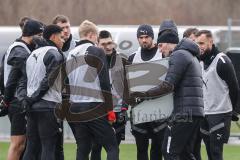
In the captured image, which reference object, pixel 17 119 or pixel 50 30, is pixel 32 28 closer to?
pixel 50 30

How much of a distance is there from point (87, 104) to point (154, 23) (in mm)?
26362

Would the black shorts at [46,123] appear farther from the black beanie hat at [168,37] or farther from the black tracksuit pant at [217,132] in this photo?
the black tracksuit pant at [217,132]

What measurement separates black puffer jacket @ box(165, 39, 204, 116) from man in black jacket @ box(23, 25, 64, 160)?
1564 millimetres

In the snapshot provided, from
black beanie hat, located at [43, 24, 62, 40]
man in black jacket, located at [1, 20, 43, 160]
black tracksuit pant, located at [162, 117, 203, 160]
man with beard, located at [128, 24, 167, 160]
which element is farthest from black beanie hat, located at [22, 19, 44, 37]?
black tracksuit pant, located at [162, 117, 203, 160]

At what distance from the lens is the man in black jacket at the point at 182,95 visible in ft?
32.7

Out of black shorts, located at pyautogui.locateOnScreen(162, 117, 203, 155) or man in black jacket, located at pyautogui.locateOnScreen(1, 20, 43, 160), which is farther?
man in black jacket, located at pyautogui.locateOnScreen(1, 20, 43, 160)

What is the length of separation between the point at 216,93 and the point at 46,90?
2258 millimetres

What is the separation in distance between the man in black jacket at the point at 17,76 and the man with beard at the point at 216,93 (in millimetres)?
2248

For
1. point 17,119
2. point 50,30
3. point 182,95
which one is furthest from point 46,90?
point 182,95

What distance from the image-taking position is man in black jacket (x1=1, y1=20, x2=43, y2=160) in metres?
11.2

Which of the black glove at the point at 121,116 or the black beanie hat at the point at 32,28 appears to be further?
the black glove at the point at 121,116

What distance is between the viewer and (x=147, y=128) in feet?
37.6

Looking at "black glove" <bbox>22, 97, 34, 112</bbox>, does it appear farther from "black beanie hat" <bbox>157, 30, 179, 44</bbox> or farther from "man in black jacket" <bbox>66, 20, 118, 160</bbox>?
"black beanie hat" <bbox>157, 30, 179, 44</bbox>

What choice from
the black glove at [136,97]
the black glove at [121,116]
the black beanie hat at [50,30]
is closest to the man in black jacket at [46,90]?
the black beanie hat at [50,30]
